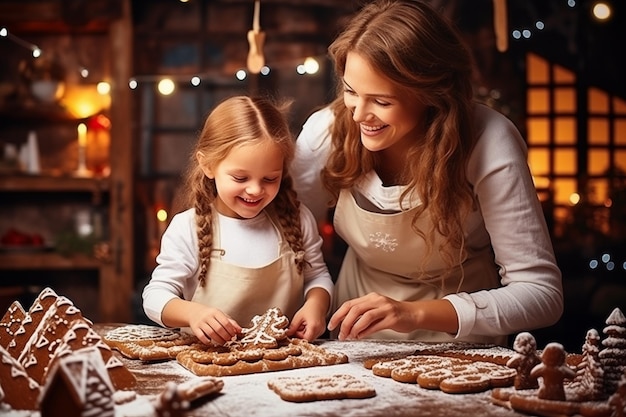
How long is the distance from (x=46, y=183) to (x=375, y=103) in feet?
13.8

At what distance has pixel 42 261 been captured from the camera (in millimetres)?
5805

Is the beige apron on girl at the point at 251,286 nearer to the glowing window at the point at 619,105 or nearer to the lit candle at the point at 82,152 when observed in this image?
the lit candle at the point at 82,152

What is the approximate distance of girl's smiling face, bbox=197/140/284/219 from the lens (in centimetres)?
219

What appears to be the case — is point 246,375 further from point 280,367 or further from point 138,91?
point 138,91

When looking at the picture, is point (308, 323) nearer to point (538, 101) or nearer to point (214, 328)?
point (214, 328)

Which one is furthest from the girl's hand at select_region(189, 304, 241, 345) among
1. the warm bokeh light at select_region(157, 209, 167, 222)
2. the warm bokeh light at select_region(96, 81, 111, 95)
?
the warm bokeh light at select_region(96, 81, 111, 95)

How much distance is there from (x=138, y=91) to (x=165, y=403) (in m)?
5.18

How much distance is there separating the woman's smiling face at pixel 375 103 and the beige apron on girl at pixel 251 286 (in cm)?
41

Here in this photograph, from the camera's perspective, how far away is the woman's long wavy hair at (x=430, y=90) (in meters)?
2.13

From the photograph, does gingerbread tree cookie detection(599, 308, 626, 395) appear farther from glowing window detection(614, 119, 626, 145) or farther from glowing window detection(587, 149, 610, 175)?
glowing window detection(614, 119, 626, 145)

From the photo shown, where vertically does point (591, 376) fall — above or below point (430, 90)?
below

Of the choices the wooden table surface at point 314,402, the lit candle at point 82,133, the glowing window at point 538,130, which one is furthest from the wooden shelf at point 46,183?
the wooden table surface at point 314,402

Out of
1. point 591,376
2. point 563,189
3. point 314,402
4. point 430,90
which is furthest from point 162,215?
point 591,376

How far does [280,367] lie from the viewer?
1851 mm
